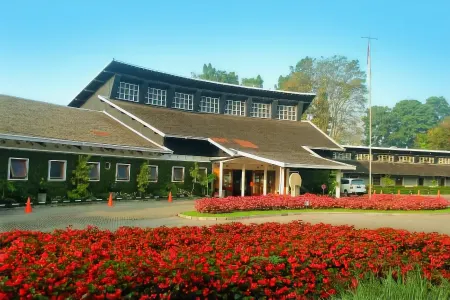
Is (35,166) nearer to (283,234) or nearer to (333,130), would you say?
(283,234)

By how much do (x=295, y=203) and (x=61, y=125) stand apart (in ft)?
50.1

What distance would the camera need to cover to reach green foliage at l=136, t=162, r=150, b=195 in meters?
27.6

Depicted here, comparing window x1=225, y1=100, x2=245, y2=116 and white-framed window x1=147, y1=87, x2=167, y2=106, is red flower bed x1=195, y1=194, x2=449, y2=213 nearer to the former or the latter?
white-framed window x1=147, y1=87, x2=167, y2=106

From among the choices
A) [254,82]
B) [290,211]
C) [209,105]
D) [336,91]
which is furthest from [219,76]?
[290,211]

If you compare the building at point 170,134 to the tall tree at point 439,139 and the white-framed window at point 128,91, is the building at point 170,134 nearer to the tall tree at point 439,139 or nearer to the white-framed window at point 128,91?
the white-framed window at point 128,91

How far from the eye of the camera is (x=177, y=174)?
30.9m

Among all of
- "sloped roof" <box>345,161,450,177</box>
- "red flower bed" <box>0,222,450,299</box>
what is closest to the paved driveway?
"red flower bed" <box>0,222,450,299</box>

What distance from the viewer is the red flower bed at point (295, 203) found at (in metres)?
20.6

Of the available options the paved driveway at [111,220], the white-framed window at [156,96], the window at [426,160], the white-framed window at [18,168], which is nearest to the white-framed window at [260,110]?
the white-framed window at [156,96]

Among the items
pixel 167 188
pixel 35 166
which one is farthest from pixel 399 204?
pixel 35 166

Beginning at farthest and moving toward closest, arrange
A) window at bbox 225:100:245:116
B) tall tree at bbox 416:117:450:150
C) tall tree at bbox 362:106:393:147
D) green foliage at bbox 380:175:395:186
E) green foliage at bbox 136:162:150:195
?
tall tree at bbox 362:106:393:147, tall tree at bbox 416:117:450:150, green foliage at bbox 380:175:395:186, window at bbox 225:100:245:116, green foliage at bbox 136:162:150:195

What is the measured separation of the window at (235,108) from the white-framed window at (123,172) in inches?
578

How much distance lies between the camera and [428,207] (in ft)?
86.6

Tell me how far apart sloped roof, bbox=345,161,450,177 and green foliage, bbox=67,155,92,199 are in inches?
1421
